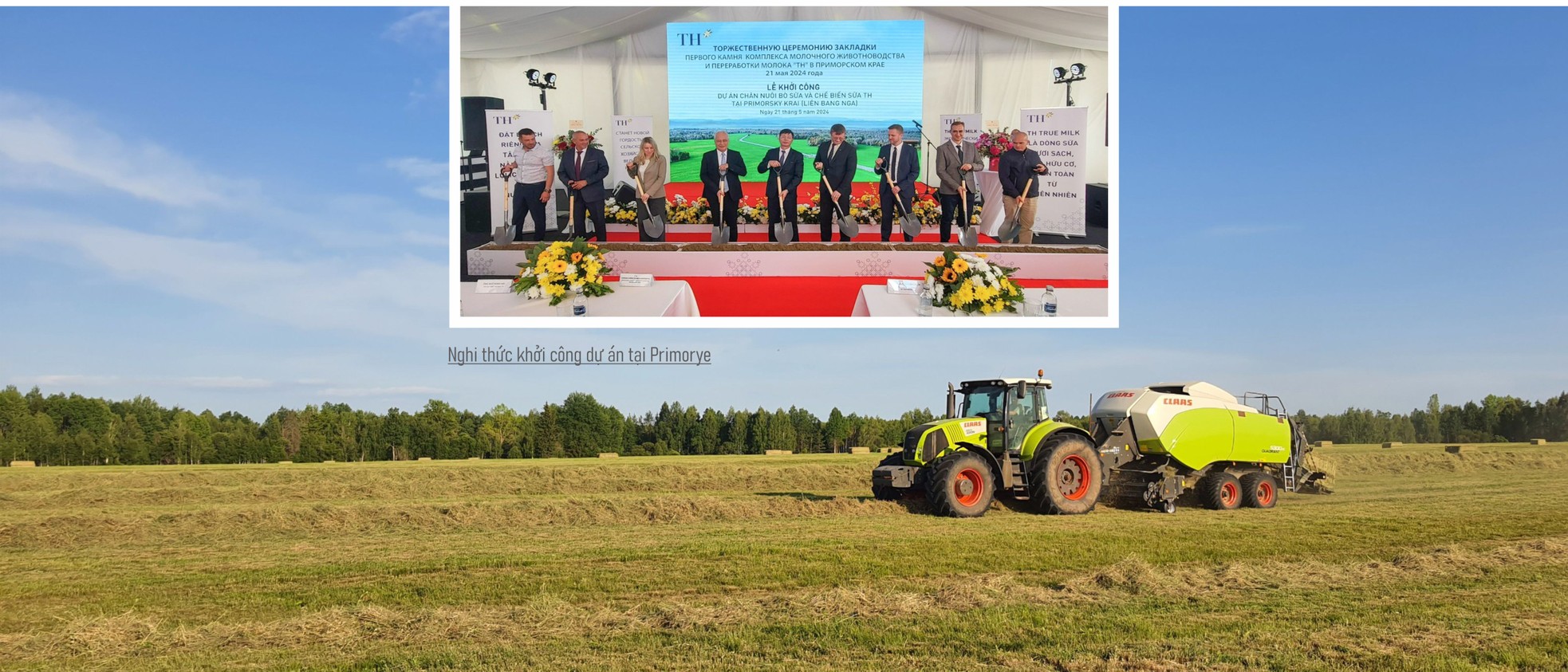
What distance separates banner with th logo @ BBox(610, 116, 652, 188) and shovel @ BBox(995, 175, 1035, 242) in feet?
17.9

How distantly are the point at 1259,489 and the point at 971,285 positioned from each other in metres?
6.77

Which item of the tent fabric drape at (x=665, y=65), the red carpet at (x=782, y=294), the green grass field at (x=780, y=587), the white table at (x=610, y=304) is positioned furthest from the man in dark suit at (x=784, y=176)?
the green grass field at (x=780, y=587)

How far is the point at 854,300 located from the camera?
15.6 m

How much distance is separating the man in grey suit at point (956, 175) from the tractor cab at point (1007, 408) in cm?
250

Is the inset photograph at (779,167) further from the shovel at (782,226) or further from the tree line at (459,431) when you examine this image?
the tree line at (459,431)

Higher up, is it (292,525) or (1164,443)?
(1164,443)

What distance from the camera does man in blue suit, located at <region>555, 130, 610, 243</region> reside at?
16.0 metres

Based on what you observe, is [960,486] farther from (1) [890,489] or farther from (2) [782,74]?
(2) [782,74]

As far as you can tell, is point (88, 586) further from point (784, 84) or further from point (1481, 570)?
point (1481, 570)

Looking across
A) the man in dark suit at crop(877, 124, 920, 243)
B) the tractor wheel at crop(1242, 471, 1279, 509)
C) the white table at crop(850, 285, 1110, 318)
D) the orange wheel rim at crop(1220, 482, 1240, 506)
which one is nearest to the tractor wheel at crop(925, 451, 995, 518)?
the white table at crop(850, 285, 1110, 318)

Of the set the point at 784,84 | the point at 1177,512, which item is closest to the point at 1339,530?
the point at 1177,512

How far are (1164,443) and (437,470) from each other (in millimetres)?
19773

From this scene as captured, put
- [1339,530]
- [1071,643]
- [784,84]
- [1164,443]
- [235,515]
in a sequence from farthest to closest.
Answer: [1164,443] → [235,515] → [784,84] → [1339,530] → [1071,643]

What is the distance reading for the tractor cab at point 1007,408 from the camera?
1548 centimetres
